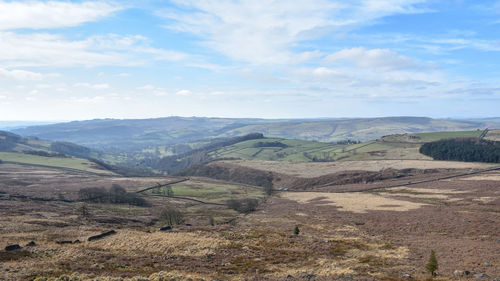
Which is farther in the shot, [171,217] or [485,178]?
[485,178]

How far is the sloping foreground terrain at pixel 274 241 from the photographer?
113 ft

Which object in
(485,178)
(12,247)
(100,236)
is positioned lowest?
(485,178)

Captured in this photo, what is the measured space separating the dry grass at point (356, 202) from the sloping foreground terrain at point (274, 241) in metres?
0.32

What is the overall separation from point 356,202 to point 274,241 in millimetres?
57938

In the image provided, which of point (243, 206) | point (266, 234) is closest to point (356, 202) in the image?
point (243, 206)

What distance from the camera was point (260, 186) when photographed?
176m

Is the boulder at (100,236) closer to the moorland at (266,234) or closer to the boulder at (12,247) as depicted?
the moorland at (266,234)

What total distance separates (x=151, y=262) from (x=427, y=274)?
30146 mm

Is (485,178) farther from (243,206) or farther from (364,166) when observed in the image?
(243,206)

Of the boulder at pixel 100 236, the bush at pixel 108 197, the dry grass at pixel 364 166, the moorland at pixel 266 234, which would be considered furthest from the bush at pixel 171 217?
the dry grass at pixel 364 166

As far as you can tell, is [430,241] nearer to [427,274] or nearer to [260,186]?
[427,274]

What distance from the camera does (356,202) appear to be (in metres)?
102

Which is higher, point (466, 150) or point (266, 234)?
point (466, 150)

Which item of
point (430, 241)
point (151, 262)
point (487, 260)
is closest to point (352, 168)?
point (430, 241)
